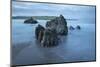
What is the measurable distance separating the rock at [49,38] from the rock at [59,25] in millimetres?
54

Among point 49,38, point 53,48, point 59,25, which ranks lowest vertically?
point 53,48

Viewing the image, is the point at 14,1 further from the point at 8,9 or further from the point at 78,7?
the point at 78,7

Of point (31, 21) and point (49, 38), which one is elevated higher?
point (31, 21)

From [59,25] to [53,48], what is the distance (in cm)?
31

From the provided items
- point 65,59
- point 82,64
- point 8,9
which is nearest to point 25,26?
point 8,9

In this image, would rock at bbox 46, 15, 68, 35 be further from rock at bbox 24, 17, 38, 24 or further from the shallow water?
rock at bbox 24, 17, 38, 24

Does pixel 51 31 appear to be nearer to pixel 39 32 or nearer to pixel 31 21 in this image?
pixel 39 32

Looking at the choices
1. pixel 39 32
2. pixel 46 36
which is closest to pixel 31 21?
pixel 39 32

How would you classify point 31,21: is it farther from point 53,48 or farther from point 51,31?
point 53,48

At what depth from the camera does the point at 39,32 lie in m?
2.56

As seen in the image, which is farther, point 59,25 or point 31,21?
point 59,25

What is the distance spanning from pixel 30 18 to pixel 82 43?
80cm

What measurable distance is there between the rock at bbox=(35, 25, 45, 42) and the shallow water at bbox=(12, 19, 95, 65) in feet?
0.13

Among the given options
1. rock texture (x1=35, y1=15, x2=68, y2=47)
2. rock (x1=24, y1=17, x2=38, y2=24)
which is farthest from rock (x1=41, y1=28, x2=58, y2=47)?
rock (x1=24, y1=17, x2=38, y2=24)
